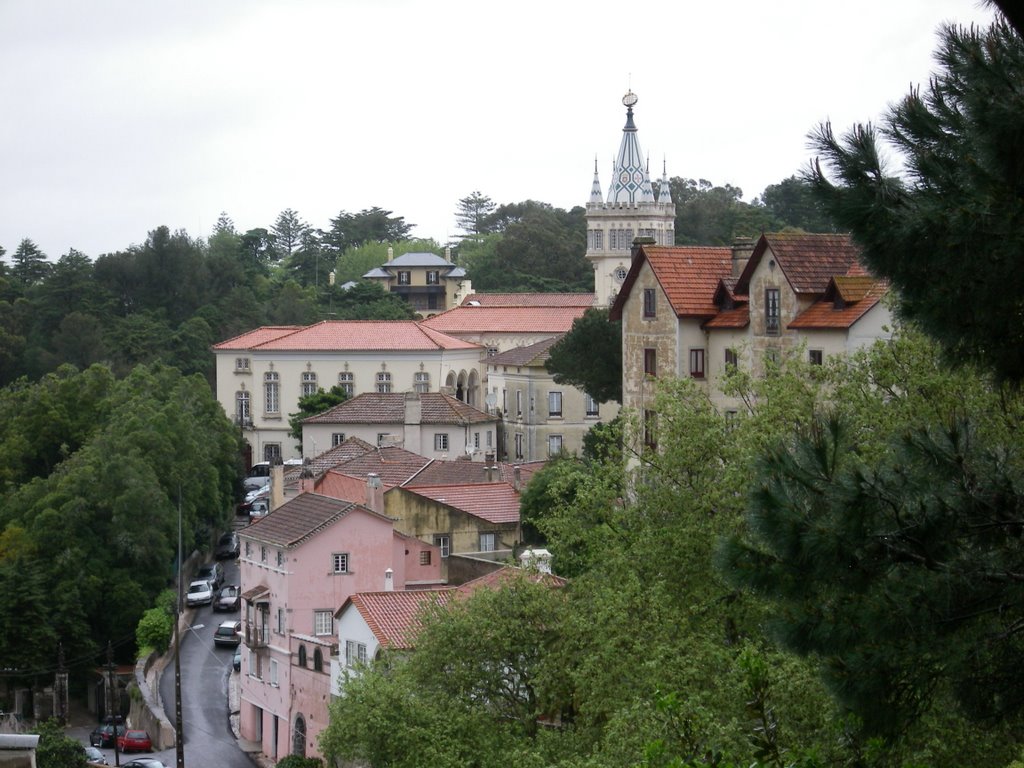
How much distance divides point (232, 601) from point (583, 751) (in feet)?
114

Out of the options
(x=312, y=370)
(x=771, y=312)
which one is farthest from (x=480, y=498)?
(x=312, y=370)

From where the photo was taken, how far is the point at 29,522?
57438mm

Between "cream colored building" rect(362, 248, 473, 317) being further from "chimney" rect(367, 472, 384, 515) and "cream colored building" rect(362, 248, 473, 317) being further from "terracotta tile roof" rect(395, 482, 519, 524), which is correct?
"chimney" rect(367, 472, 384, 515)

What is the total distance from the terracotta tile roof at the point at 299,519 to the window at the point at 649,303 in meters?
9.56

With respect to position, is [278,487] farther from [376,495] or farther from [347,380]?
[347,380]

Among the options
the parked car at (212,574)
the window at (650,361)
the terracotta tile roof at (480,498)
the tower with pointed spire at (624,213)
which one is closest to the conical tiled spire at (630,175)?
the tower with pointed spire at (624,213)

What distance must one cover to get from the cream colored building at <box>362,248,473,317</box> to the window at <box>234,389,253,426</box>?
3588 centimetres

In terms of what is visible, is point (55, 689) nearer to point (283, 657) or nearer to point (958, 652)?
point (283, 657)

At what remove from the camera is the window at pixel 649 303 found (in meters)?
38.0

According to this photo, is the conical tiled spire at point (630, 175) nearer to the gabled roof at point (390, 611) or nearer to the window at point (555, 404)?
the window at point (555, 404)

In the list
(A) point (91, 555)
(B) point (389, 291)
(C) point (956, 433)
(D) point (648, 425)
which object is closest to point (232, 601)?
(A) point (91, 555)

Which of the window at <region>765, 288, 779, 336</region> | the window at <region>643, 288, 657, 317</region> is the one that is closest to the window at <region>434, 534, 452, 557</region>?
the window at <region>643, 288, 657, 317</region>

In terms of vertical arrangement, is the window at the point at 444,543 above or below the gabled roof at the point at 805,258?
below

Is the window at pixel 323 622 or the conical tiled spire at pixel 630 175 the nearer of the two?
the window at pixel 323 622
